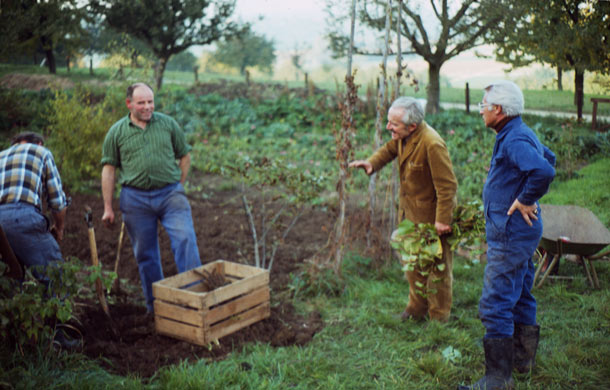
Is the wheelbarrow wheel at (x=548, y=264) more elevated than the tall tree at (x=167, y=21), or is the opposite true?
the tall tree at (x=167, y=21)

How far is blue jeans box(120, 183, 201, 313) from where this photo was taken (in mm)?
4746

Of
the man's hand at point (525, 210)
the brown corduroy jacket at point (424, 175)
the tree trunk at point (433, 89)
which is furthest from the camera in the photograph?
the tree trunk at point (433, 89)

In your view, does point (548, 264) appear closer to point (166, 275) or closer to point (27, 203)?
point (166, 275)

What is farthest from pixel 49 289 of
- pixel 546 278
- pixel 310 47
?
pixel 310 47

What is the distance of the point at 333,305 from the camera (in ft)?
17.1

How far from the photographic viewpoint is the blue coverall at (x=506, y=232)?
329cm

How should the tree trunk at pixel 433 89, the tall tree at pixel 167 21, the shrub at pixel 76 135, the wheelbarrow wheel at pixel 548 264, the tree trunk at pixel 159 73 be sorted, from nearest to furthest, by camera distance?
the wheelbarrow wheel at pixel 548 264 → the shrub at pixel 76 135 → the tree trunk at pixel 433 89 → the tree trunk at pixel 159 73 → the tall tree at pixel 167 21

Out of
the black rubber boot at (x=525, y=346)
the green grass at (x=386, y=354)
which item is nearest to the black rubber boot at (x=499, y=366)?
the green grass at (x=386, y=354)

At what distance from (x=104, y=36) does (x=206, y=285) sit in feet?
82.3

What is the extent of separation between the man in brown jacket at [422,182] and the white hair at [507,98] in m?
0.80

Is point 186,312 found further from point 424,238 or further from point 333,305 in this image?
point 424,238

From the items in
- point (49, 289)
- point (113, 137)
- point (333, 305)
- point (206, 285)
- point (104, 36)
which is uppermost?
point (104, 36)

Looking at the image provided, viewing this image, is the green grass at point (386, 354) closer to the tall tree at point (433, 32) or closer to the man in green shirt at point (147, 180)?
the man in green shirt at point (147, 180)

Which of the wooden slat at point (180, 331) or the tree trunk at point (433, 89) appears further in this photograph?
the tree trunk at point (433, 89)
